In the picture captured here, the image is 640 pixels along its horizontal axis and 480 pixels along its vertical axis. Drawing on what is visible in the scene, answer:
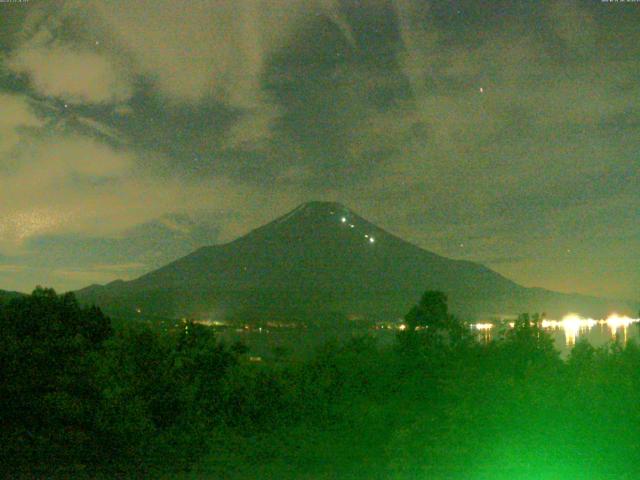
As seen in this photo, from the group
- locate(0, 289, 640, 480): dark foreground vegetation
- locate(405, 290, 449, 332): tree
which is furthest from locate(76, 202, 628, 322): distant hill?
locate(0, 289, 640, 480): dark foreground vegetation

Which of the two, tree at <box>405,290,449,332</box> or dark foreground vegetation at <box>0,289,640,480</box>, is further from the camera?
tree at <box>405,290,449,332</box>

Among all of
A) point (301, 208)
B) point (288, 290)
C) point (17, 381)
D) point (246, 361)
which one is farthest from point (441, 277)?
point (17, 381)

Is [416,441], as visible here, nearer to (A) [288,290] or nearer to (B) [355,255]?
(A) [288,290]

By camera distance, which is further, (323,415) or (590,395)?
(323,415)

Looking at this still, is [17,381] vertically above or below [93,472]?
above

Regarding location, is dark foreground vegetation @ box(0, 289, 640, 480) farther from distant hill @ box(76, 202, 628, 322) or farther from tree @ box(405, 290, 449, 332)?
distant hill @ box(76, 202, 628, 322)

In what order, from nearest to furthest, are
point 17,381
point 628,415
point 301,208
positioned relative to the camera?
1. point 628,415
2. point 17,381
3. point 301,208
